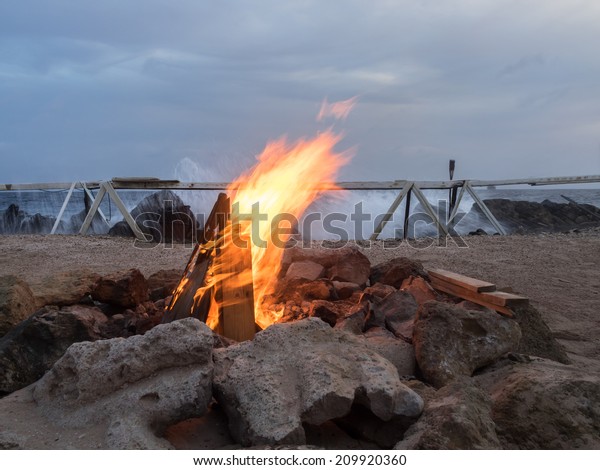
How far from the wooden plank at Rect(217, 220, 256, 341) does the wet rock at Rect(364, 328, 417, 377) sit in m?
0.89

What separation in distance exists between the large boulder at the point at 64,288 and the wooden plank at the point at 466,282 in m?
3.06

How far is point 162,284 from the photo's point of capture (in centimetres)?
561

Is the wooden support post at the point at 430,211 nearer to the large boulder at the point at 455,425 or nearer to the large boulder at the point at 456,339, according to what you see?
the large boulder at the point at 456,339

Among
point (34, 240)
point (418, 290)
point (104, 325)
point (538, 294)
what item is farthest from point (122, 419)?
point (34, 240)

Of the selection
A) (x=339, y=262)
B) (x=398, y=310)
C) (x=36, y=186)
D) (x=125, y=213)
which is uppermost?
(x=36, y=186)

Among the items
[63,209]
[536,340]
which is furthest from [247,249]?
[63,209]

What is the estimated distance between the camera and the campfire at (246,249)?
4070mm

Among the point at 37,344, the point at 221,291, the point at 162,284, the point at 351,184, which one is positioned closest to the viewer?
the point at 37,344

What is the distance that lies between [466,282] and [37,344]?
319 cm

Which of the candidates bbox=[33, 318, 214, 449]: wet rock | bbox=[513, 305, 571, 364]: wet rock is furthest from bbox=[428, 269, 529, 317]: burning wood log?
bbox=[33, 318, 214, 449]: wet rock

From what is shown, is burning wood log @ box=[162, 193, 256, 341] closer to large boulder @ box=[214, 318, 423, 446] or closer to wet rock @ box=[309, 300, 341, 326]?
wet rock @ box=[309, 300, 341, 326]

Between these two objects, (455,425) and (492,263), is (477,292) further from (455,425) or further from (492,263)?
(492,263)
